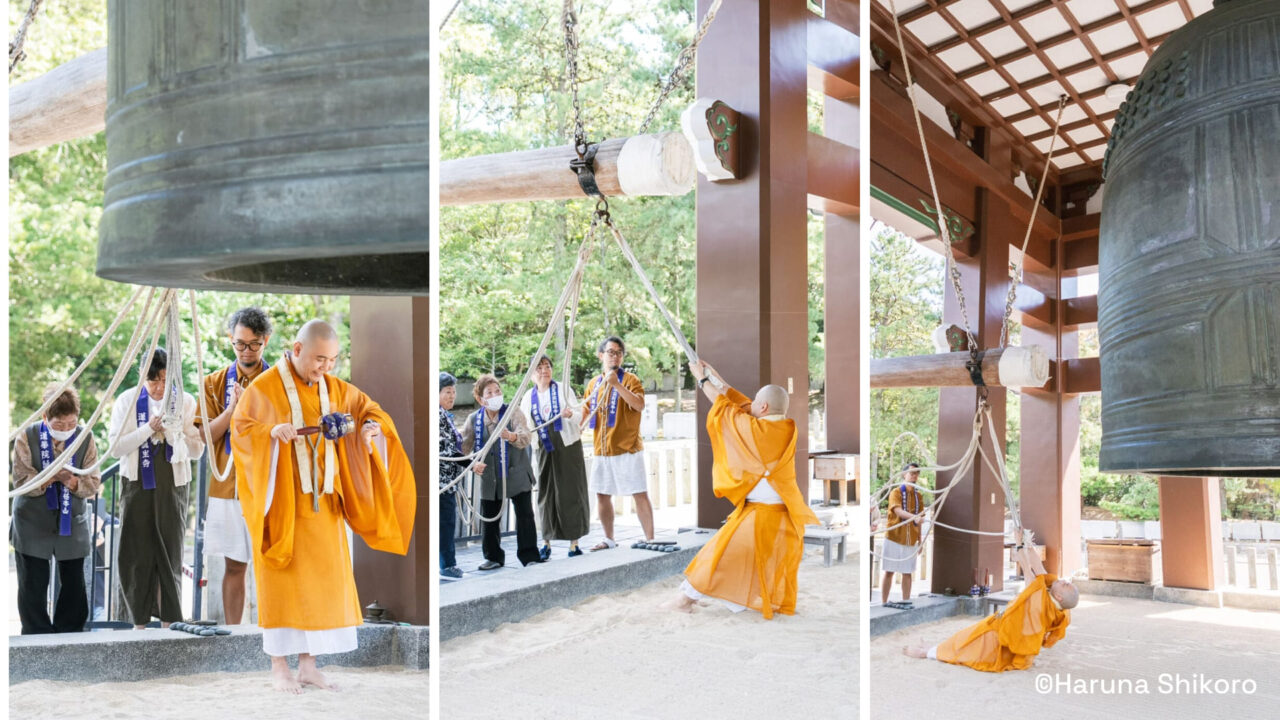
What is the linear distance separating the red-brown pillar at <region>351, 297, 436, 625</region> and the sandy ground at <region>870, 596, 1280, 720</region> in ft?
5.71

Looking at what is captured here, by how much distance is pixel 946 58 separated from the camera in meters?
3.68

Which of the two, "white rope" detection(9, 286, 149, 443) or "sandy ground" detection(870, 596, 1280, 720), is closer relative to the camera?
"white rope" detection(9, 286, 149, 443)

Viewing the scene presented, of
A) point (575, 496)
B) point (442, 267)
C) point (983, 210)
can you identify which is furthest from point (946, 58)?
point (442, 267)

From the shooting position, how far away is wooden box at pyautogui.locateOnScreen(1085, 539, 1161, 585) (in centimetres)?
637

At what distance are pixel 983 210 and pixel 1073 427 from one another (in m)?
2.49

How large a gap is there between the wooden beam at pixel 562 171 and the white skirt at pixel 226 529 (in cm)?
78

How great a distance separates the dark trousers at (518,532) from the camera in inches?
77.8

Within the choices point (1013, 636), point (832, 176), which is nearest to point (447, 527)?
point (832, 176)

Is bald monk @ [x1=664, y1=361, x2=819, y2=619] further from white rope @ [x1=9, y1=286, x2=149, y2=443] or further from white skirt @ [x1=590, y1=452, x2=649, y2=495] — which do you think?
white rope @ [x1=9, y1=286, x2=149, y2=443]

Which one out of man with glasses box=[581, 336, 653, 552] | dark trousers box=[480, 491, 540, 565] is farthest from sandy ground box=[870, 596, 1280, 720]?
dark trousers box=[480, 491, 540, 565]

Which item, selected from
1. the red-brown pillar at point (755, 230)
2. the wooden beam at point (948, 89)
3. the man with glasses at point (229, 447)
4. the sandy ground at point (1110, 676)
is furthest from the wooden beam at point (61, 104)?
the sandy ground at point (1110, 676)

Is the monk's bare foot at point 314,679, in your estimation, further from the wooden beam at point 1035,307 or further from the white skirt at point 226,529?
the wooden beam at point 1035,307

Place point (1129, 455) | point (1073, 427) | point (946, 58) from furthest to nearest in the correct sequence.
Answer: point (1073, 427)
point (946, 58)
point (1129, 455)

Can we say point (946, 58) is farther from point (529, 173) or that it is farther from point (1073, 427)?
point (1073, 427)
